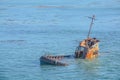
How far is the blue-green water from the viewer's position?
66.1 m

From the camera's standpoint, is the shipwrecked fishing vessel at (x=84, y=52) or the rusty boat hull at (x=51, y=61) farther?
the shipwrecked fishing vessel at (x=84, y=52)

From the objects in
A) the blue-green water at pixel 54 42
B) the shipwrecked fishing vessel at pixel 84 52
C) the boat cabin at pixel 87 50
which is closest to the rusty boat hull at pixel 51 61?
the shipwrecked fishing vessel at pixel 84 52

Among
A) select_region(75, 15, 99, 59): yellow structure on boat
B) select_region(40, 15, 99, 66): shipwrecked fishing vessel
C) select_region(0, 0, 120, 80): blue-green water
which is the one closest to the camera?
select_region(0, 0, 120, 80): blue-green water

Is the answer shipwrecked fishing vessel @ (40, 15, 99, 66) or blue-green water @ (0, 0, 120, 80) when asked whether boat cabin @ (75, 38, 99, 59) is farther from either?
blue-green water @ (0, 0, 120, 80)

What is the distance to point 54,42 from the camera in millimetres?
91250

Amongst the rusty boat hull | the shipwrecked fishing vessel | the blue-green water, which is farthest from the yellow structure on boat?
the rusty boat hull

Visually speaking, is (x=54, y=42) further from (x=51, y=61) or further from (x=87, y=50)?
(x=51, y=61)

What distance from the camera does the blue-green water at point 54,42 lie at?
2603 inches

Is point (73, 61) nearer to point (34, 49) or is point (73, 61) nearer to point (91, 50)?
point (91, 50)

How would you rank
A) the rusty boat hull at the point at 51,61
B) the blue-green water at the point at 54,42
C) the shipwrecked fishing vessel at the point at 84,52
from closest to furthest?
the blue-green water at the point at 54,42 < the rusty boat hull at the point at 51,61 < the shipwrecked fishing vessel at the point at 84,52

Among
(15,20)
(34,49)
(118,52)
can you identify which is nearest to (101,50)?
(118,52)

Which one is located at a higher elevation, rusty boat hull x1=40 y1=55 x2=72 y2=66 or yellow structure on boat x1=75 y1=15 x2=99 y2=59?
yellow structure on boat x1=75 y1=15 x2=99 y2=59

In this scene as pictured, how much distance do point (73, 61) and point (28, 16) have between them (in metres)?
64.9

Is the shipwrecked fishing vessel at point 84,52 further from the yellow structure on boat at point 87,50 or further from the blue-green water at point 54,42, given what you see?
the blue-green water at point 54,42
